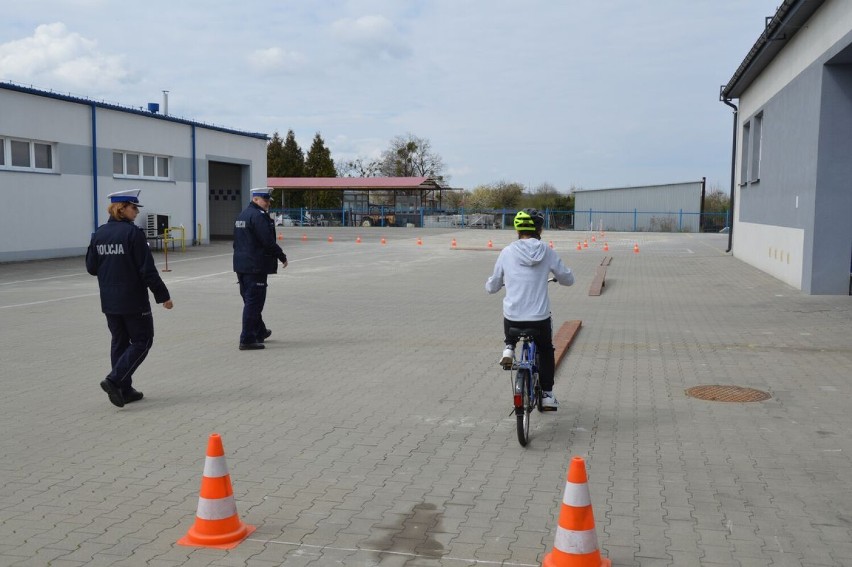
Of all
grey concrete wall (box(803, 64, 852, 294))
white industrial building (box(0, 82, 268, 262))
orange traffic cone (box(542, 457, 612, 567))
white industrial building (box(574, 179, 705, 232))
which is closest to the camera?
orange traffic cone (box(542, 457, 612, 567))

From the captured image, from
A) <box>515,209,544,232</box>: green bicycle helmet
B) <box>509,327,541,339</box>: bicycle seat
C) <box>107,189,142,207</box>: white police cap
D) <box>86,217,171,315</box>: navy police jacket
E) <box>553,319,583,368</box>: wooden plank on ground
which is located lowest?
<box>553,319,583,368</box>: wooden plank on ground

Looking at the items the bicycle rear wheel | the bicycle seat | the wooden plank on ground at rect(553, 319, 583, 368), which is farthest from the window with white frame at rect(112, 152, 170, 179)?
the bicycle rear wheel

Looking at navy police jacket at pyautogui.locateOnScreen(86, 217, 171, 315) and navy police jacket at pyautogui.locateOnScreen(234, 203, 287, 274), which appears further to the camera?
navy police jacket at pyautogui.locateOnScreen(234, 203, 287, 274)

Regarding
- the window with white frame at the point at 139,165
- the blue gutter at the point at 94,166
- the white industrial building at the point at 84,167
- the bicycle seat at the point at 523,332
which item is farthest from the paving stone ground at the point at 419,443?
the window with white frame at the point at 139,165

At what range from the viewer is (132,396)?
24.1 feet

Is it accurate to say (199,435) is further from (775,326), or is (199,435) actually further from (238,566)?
(775,326)

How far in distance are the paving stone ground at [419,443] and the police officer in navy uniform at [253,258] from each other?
1.54 ft

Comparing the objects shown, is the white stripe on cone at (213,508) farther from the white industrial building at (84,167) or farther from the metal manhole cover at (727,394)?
the white industrial building at (84,167)

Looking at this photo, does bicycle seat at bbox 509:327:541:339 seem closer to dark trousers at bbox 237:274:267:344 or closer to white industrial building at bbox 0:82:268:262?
dark trousers at bbox 237:274:267:344

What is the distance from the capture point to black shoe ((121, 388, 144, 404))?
7.27 meters

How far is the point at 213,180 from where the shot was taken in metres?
36.7

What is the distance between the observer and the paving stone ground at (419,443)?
14.1ft

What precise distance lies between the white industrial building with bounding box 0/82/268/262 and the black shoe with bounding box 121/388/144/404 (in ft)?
A: 58.0

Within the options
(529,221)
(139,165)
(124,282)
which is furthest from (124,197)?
(139,165)
